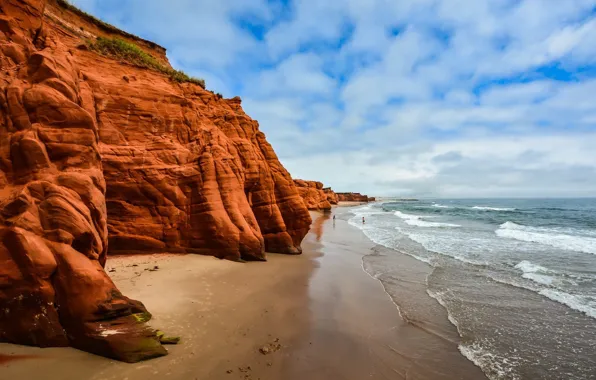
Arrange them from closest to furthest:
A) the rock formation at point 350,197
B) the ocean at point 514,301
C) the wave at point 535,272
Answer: the ocean at point 514,301 < the wave at point 535,272 < the rock formation at point 350,197

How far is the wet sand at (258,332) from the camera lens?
6.14 meters

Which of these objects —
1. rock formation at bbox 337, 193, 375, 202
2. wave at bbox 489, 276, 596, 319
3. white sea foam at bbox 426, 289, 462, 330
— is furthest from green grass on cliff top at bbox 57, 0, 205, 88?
rock formation at bbox 337, 193, 375, 202

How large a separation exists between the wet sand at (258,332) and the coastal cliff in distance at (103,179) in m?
0.64

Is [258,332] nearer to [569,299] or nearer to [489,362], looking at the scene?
[489,362]

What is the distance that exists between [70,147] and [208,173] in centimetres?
719

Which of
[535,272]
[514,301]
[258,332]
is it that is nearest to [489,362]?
[514,301]

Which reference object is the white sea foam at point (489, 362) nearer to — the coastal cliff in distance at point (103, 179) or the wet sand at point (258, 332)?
the wet sand at point (258, 332)

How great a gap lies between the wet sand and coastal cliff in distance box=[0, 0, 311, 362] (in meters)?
0.64

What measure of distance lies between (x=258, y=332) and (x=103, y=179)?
6.24 m

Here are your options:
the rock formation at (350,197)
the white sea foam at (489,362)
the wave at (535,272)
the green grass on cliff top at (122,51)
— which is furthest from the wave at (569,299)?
the rock formation at (350,197)

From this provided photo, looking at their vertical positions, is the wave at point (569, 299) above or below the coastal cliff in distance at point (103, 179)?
below

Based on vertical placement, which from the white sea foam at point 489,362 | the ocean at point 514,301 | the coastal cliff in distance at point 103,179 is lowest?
Result: the white sea foam at point 489,362

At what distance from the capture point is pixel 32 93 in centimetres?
796

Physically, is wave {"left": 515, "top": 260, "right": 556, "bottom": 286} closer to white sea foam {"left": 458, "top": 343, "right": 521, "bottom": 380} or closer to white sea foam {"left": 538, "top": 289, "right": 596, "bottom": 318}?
white sea foam {"left": 538, "top": 289, "right": 596, "bottom": 318}
